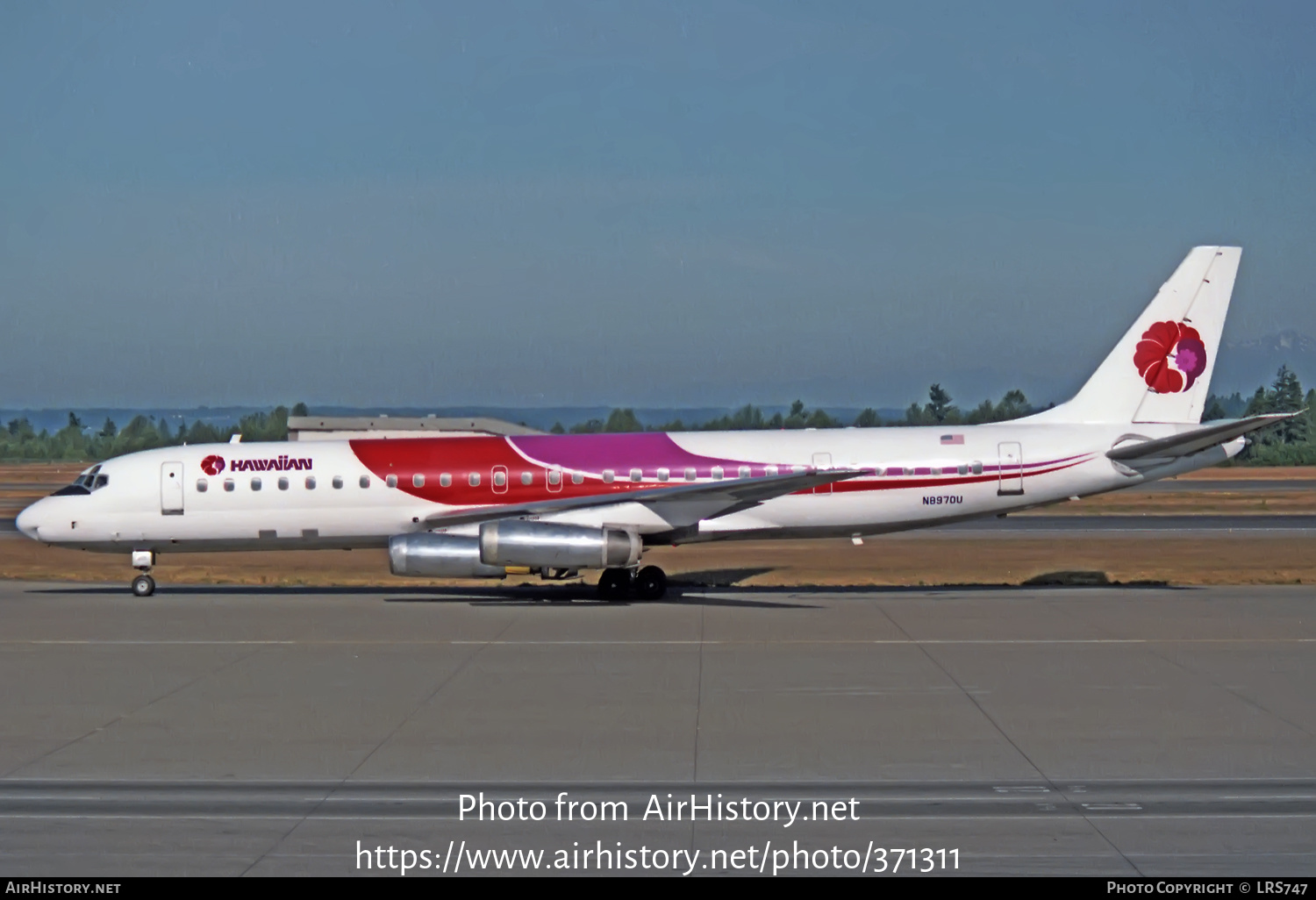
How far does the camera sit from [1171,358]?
2733 centimetres

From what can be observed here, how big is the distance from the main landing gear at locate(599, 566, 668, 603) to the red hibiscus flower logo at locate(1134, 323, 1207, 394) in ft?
34.6

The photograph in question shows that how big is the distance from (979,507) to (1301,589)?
621 cm

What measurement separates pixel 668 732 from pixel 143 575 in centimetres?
1687

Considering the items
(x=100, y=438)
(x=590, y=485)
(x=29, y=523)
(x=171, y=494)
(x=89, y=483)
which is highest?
(x=590, y=485)

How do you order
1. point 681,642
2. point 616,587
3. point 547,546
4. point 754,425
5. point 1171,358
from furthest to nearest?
point 754,425, point 1171,358, point 616,587, point 547,546, point 681,642

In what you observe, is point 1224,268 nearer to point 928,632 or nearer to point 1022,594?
point 1022,594

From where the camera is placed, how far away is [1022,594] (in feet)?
85.3

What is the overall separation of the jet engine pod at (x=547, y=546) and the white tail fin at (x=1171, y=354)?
390 inches

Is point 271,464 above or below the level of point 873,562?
above

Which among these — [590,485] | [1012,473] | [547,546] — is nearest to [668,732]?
[547,546]

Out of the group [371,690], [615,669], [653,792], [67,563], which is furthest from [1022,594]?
[67,563]

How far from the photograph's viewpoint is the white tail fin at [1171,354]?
27328 mm

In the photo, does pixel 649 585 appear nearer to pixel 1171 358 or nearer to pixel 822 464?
pixel 822 464

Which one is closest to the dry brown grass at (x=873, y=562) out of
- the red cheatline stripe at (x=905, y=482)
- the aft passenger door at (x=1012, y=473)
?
the aft passenger door at (x=1012, y=473)
